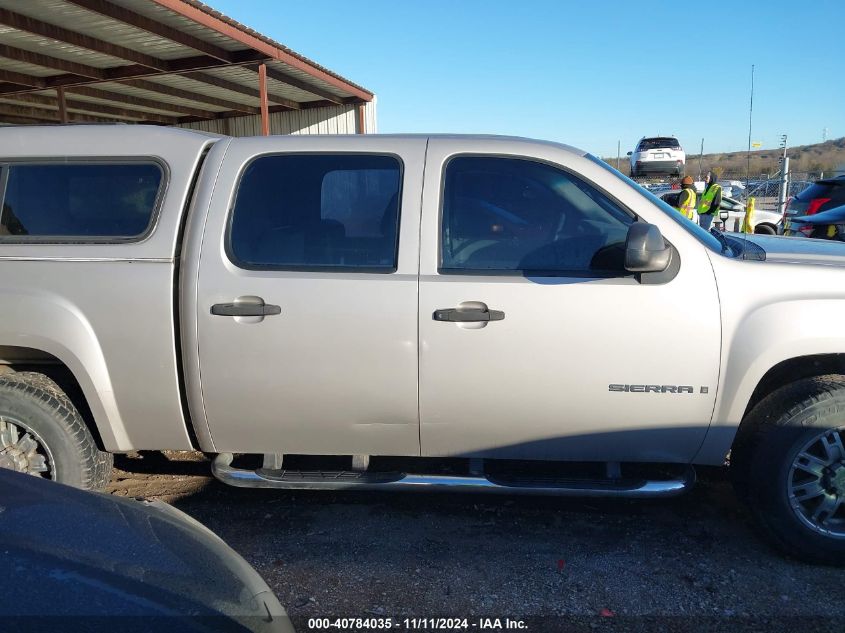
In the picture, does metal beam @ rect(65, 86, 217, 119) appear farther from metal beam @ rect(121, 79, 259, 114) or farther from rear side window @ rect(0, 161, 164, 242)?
rear side window @ rect(0, 161, 164, 242)

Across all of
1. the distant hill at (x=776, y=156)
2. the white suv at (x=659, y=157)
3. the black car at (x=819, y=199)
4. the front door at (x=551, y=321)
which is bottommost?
the front door at (x=551, y=321)

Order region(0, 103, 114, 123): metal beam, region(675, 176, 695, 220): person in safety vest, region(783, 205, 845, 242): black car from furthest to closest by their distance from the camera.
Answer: region(0, 103, 114, 123): metal beam, region(675, 176, 695, 220): person in safety vest, region(783, 205, 845, 242): black car

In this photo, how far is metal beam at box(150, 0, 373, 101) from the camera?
27.4ft

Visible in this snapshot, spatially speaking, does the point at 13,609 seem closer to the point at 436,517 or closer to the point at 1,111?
the point at 436,517

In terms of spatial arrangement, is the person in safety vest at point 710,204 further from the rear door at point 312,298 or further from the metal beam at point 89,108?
the metal beam at point 89,108

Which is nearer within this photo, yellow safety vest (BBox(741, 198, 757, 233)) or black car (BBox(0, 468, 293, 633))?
black car (BBox(0, 468, 293, 633))

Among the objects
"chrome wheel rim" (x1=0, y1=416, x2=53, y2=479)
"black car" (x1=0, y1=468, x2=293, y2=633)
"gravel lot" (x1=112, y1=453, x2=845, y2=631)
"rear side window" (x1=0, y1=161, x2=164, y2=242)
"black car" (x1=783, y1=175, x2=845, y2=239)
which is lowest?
"gravel lot" (x1=112, y1=453, x2=845, y2=631)

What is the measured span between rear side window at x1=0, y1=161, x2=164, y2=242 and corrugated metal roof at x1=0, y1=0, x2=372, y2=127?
582cm

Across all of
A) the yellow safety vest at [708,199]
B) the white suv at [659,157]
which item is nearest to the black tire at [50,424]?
the yellow safety vest at [708,199]

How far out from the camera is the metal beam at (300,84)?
12641 mm

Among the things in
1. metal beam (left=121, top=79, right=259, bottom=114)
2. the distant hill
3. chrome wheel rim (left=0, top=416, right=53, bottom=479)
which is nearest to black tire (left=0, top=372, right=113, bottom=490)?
chrome wheel rim (left=0, top=416, right=53, bottom=479)

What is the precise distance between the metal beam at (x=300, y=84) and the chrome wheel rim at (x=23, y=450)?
10500 millimetres

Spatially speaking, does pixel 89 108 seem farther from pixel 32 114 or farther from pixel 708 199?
pixel 708 199

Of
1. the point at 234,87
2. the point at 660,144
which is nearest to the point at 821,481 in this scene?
the point at 234,87
